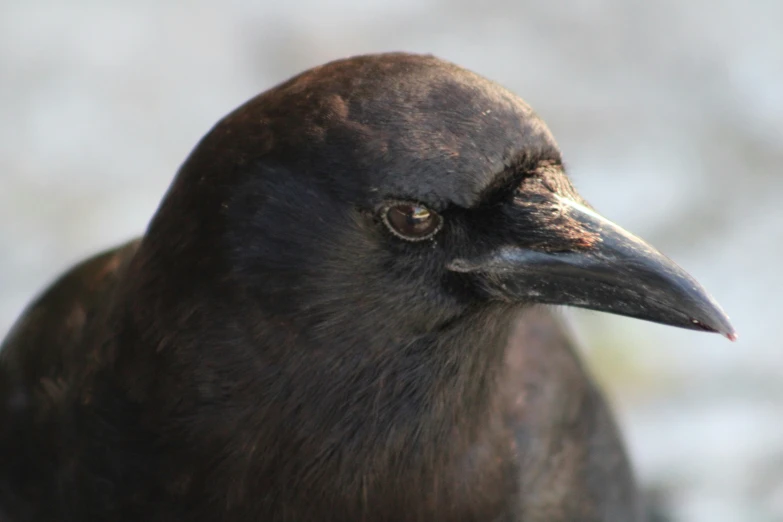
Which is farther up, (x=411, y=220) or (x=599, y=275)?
(x=411, y=220)

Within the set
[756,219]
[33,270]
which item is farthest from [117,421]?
[756,219]

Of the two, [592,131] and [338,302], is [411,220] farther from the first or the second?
[592,131]

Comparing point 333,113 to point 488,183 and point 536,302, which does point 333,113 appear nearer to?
point 488,183

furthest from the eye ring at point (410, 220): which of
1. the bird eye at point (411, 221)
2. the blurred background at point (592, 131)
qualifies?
the blurred background at point (592, 131)

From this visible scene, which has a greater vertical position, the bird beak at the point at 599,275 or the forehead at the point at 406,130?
the forehead at the point at 406,130

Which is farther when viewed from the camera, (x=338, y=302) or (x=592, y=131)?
(x=592, y=131)

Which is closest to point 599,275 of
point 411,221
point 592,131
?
point 411,221

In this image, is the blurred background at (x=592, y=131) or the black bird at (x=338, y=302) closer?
the black bird at (x=338, y=302)

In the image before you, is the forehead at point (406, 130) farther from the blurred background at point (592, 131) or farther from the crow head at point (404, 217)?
the blurred background at point (592, 131)

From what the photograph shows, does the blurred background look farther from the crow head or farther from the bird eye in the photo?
the bird eye
